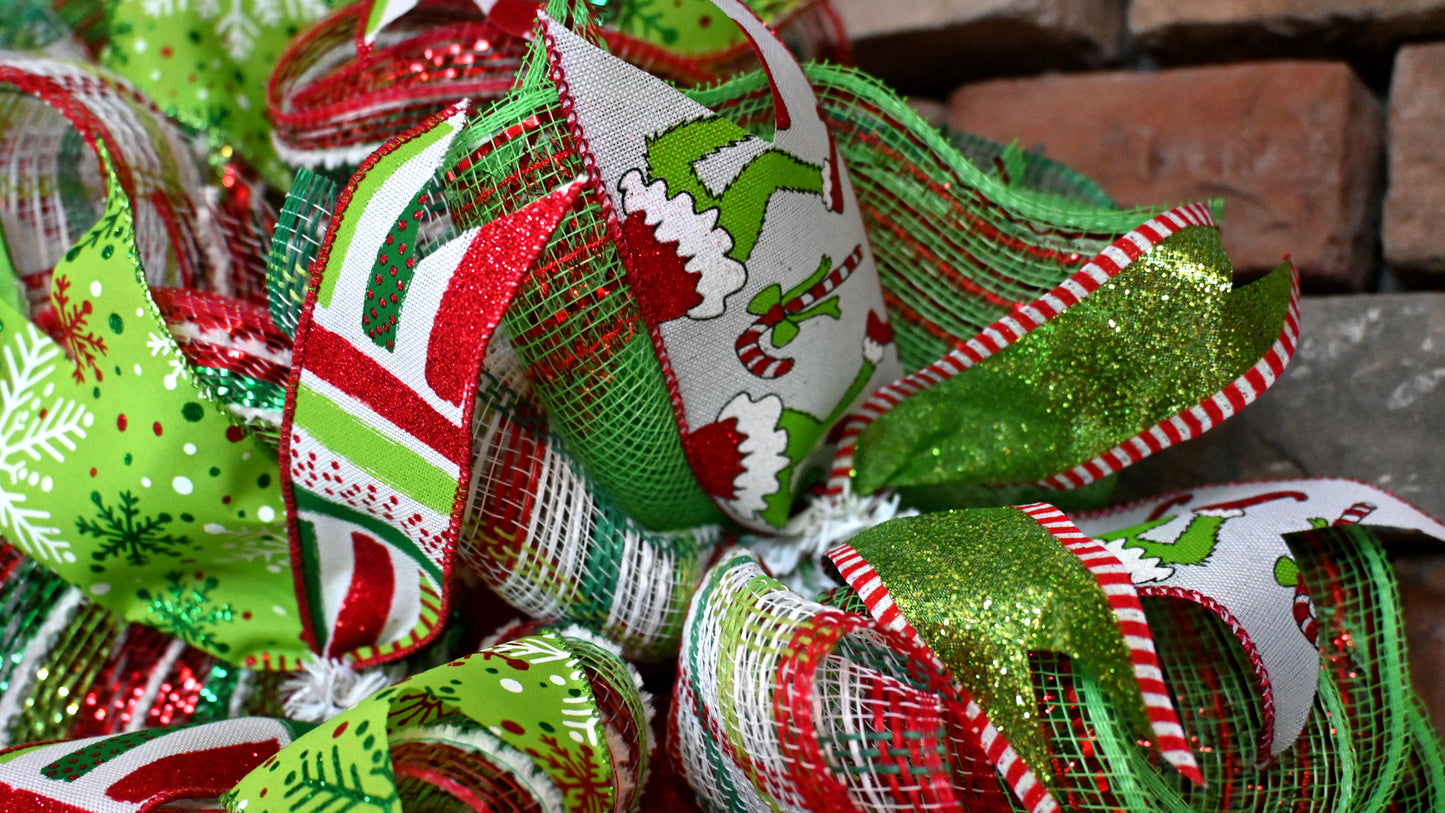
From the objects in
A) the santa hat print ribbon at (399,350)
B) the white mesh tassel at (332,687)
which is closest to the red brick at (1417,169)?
the santa hat print ribbon at (399,350)

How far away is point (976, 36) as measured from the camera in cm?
81

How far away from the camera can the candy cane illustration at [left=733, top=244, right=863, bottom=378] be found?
49cm

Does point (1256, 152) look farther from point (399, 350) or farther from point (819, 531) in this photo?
point (399, 350)

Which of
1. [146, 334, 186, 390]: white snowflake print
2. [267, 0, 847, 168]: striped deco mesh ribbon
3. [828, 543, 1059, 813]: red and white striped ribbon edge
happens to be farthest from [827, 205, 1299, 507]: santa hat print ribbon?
[146, 334, 186, 390]: white snowflake print

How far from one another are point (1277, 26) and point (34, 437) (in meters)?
0.83

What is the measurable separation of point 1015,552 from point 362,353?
0.98 feet

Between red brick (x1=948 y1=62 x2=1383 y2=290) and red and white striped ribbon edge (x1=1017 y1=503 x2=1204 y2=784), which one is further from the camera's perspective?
red brick (x1=948 y1=62 x2=1383 y2=290)

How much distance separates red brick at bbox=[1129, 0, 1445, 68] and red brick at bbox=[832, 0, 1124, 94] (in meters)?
0.03

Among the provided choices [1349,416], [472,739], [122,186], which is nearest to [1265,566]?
[1349,416]

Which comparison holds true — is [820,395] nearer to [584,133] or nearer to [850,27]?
[584,133]

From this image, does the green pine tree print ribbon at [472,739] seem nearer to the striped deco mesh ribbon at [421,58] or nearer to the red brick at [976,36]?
the striped deco mesh ribbon at [421,58]

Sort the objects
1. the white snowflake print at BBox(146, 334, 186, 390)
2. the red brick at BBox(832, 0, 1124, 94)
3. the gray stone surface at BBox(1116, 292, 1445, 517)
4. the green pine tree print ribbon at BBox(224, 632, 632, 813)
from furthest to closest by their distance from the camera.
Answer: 1. the red brick at BBox(832, 0, 1124, 94)
2. the gray stone surface at BBox(1116, 292, 1445, 517)
3. the white snowflake print at BBox(146, 334, 186, 390)
4. the green pine tree print ribbon at BBox(224, 632, 632, 813)

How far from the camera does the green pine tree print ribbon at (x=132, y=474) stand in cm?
50

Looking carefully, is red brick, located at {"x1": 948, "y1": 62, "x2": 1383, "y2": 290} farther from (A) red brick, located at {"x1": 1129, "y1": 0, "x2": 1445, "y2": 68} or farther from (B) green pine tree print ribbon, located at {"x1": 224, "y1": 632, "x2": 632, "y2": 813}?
(B) green pine tree print ribbon, located at {"x1": 224, "y1": 632, "x2": 632, "y2": 813}
